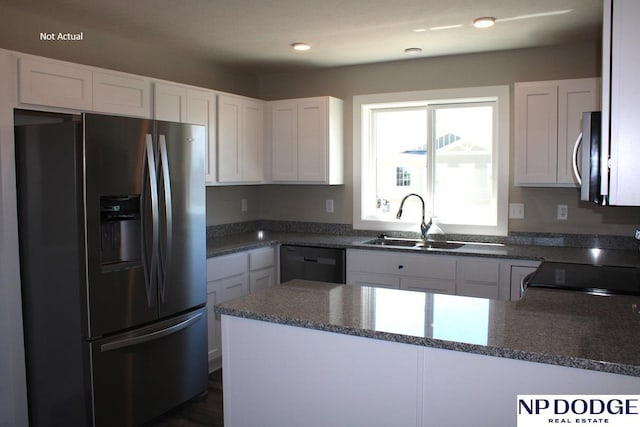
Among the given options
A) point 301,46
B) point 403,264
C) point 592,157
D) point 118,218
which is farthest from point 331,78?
point 592,157

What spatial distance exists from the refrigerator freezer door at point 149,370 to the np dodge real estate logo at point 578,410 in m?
2.00

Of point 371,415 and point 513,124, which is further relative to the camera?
point 513,124

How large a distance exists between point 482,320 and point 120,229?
1857 millimetres

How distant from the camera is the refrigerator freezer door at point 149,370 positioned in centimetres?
272

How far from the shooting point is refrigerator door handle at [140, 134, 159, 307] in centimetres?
286

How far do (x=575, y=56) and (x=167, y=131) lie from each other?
283cm

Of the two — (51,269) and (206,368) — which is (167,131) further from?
(206,368)

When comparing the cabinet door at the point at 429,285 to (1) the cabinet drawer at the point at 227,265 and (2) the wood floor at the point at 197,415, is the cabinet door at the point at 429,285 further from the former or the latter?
(2) the wood floor at the point at 197,415

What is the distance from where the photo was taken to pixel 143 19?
3195mm

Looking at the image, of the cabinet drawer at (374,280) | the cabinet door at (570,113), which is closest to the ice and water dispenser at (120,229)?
the cabinet drawer at (374,280)

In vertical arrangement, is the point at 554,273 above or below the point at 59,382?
above

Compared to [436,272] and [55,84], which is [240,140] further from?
[436,272]

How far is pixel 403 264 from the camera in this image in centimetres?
388

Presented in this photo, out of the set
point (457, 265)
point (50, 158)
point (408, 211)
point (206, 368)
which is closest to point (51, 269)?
point (50, 158)
